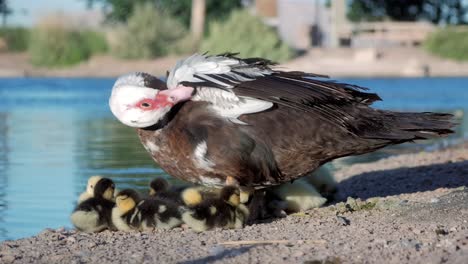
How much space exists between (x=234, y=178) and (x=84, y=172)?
15.2 ft

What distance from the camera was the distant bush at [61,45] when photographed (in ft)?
140

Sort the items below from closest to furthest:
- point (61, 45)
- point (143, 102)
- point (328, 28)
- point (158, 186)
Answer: point (143, 102) → point (158, 186) → point (61, 45) → point (328, 28)

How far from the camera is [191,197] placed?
6.93m

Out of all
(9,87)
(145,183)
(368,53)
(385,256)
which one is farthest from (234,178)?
(368,53)

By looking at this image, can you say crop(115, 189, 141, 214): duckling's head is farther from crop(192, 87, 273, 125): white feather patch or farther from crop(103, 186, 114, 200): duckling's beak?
crop(192, 87, 273, 125): white feather patch

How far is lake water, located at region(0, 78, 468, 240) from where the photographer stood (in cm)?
886

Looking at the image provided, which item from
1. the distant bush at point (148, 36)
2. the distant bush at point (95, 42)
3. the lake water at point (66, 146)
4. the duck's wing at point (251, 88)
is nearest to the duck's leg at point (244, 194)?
the duck's wing at point (251, 88)

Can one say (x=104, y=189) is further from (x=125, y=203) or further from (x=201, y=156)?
(x=201, y=156)

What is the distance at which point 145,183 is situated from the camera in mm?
10062

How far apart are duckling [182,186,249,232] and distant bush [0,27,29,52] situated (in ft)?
128

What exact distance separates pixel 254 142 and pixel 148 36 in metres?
35.5

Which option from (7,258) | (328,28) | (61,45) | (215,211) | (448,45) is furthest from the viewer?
(328,28)

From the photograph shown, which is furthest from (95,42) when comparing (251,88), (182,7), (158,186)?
(251,88)

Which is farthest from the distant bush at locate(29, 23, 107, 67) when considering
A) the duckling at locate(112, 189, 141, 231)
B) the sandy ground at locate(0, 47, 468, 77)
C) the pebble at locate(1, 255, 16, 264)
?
the pebble at locate(1, 255, 16, 264)
